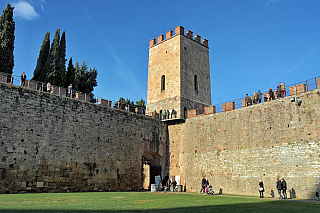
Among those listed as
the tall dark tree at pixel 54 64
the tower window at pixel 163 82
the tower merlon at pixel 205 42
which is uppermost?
the tower merlon at pixel 205 42

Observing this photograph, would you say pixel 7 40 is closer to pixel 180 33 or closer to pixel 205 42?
pixel 180 33

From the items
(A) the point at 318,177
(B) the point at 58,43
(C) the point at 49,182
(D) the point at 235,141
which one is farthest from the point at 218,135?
(B) the point at 58,43

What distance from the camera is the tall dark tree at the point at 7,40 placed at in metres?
27.1

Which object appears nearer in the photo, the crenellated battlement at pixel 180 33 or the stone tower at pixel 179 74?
the stone tower at pixel 179 74

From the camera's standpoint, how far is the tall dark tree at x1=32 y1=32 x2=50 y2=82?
31381 millimetres

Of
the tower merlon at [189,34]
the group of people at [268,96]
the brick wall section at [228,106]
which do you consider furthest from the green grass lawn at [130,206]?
the tower merlon at [189,34]

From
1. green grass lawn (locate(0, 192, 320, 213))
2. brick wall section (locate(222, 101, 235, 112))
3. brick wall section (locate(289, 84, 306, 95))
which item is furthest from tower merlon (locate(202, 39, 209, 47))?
green grass lawn (locate(0, 192, 320, 213))

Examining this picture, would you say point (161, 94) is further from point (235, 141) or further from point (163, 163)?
point (235, 141)

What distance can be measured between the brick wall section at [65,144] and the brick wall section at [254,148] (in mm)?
4438

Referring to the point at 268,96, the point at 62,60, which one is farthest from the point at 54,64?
the point at 268,96

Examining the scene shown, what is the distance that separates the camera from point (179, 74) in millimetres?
28703

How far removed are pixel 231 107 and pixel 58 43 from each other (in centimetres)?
2148

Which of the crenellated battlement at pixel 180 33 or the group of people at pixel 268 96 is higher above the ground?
the crenellated battlement at pixel 180 33

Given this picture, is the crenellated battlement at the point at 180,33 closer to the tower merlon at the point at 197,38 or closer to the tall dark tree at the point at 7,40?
the tower merlon at the point at 197,38
